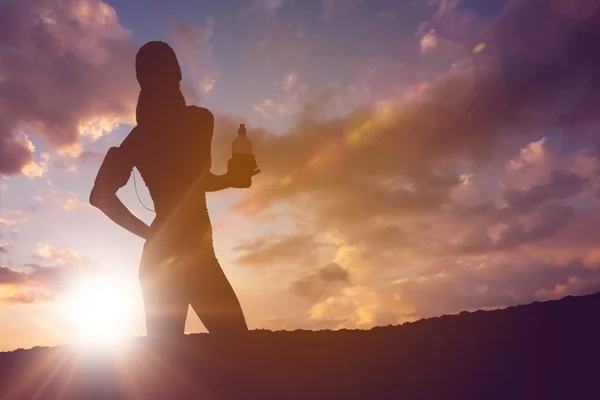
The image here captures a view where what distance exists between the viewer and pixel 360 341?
5.52 m

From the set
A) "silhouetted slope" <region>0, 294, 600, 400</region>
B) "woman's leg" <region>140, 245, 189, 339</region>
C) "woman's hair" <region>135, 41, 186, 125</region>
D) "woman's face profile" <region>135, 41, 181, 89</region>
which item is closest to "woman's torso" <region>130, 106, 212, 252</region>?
"woman's hair" <region>135, 41, 186, 125</region>

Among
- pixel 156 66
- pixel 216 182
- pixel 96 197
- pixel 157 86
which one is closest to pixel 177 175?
pixel 216 182

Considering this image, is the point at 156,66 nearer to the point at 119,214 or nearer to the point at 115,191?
the point at 115,191

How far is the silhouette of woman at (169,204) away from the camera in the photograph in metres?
6.32

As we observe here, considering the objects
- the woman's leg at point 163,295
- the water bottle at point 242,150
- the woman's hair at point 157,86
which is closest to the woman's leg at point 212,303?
the woman's leg at point 163,295

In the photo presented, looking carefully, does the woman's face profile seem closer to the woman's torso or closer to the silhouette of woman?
the silhouette of woman

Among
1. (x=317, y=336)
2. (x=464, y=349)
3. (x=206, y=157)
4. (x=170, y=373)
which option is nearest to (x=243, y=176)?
(x=206, y=157)

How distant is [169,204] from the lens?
6.34 metres

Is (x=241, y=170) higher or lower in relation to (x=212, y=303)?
higher

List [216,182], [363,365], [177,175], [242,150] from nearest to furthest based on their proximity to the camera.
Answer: [363,365], [177,175], [216,182], [242,150]

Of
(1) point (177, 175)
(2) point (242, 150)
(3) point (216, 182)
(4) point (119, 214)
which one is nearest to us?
(4) point (119, 214)

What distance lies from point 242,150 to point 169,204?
1034 mm

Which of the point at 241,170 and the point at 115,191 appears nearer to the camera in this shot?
the point at 115,191

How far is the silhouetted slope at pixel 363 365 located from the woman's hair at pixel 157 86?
2259 mm
